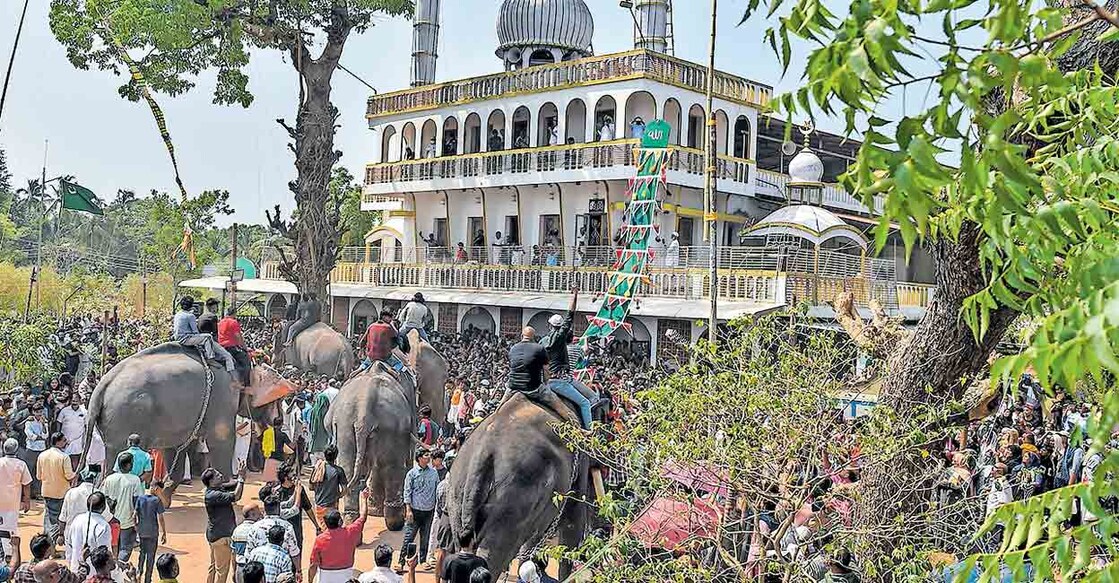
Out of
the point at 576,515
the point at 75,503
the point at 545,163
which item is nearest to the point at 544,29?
the point at 545,163

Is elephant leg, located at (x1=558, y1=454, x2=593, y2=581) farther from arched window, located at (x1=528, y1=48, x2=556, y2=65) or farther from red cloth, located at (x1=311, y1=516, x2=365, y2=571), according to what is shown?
arched window, located at (x1=528, y1=48, x2=556, y2=65)

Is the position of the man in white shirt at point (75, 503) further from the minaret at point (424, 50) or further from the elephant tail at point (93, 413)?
the minaret at point (424, 50)

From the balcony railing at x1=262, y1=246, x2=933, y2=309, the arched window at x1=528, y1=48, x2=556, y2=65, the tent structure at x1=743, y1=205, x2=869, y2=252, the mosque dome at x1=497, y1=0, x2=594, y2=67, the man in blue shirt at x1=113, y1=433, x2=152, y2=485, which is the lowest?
the man in blue shirt at x1=113, y1=433, x2=152, y2=485

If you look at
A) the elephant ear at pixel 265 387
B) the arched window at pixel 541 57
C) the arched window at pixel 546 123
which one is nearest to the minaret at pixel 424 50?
the arched window at pixel 541 57

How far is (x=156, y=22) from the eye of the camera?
74.2 feet

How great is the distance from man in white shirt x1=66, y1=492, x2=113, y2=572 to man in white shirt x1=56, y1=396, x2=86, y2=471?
4.43 m

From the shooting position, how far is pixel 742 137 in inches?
1136

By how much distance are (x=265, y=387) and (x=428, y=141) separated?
21.2 meters

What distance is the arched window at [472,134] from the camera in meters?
31.6

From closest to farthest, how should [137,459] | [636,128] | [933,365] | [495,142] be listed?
[933,365] < [137,459] < [636,128] < [495,142]

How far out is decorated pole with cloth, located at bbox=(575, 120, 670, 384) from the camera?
1375 cm

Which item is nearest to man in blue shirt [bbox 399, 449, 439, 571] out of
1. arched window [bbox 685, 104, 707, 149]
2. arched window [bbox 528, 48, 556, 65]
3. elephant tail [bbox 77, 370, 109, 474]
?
elephant tail [bbox 77, 370, 109, 474]

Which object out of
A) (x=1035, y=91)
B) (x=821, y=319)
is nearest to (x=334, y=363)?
(x=821, y=319)

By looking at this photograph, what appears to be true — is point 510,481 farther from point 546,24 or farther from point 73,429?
point 546,24
